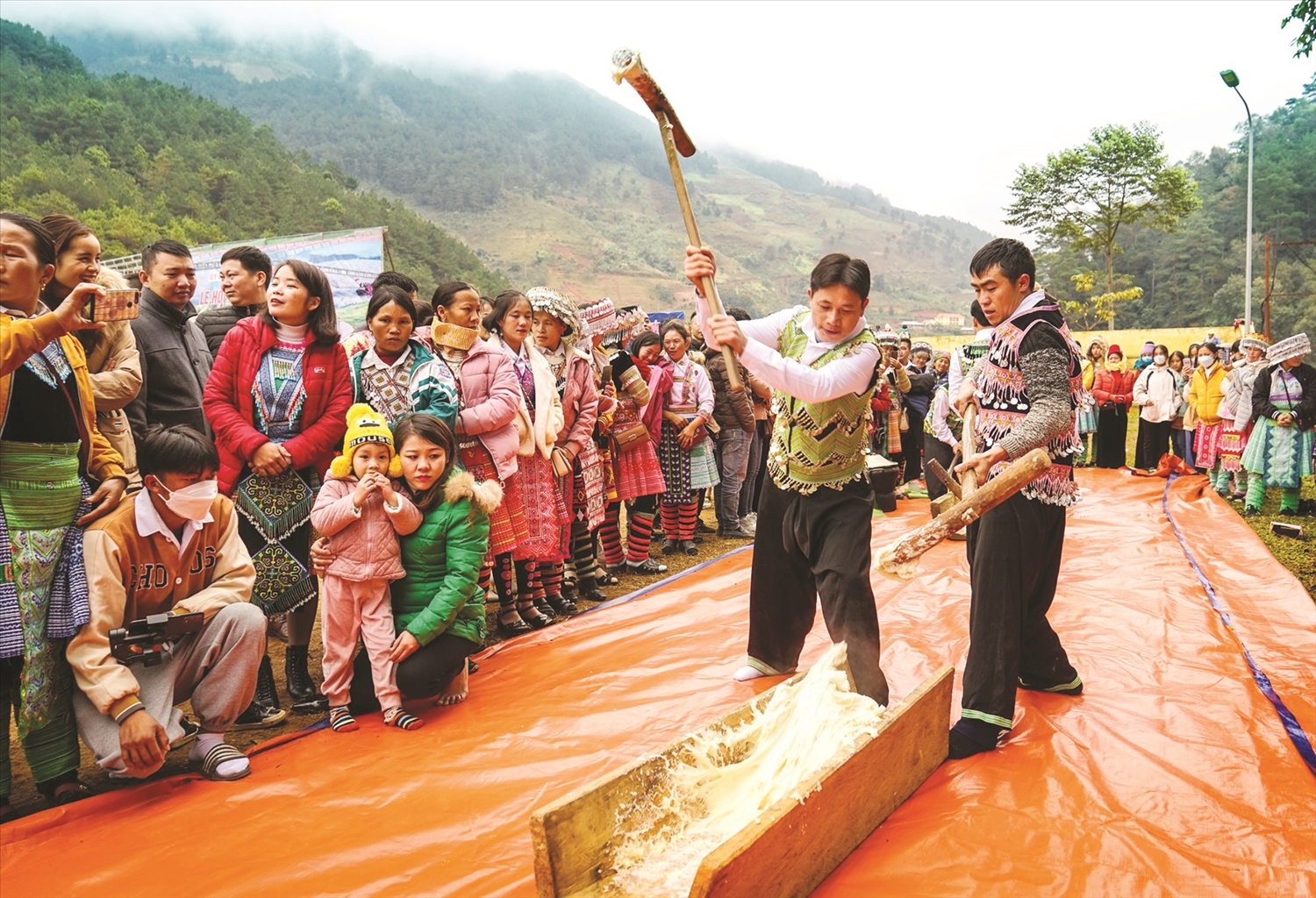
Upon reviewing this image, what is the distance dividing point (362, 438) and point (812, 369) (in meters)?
1.83

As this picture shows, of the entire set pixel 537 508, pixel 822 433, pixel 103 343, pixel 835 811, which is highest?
pixel 103 343

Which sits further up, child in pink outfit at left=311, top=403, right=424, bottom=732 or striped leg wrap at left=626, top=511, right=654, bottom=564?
child in pink outfit at left=311, top=403, right=424, bottom=732

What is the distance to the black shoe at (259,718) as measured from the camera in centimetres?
319

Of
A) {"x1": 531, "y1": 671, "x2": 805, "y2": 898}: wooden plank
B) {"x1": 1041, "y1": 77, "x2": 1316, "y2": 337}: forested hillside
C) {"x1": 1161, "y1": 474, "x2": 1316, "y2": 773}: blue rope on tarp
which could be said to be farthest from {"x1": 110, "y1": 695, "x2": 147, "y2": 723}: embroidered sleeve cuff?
{"x1": 1041, "y1": 77, "x2": 1316, "y2": 337}: forested hillside

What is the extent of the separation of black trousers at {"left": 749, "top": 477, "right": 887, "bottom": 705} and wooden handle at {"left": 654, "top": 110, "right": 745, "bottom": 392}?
70 cm

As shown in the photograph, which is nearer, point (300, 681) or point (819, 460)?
point (819, 460)

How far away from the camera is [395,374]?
3.74 m

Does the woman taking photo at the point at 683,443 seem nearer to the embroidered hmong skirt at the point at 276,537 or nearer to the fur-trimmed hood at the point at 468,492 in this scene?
the fur-trimmed hood at the point at 468,492

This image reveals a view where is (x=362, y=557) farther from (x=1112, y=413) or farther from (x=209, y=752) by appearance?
(x=1112, y=413)

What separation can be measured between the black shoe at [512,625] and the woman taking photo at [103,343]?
1884 millimetres

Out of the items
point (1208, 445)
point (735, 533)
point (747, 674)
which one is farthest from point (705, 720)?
point (1208, 445)

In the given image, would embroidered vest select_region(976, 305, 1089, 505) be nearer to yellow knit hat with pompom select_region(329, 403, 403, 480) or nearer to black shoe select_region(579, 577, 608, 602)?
yellow knit hat with pompom select_region(329, 403, 403, 480)

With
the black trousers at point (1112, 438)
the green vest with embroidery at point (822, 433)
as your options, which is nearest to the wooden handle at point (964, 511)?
the green vest with embroidery at point (822, 433)

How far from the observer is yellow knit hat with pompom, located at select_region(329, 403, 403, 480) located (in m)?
3.17
